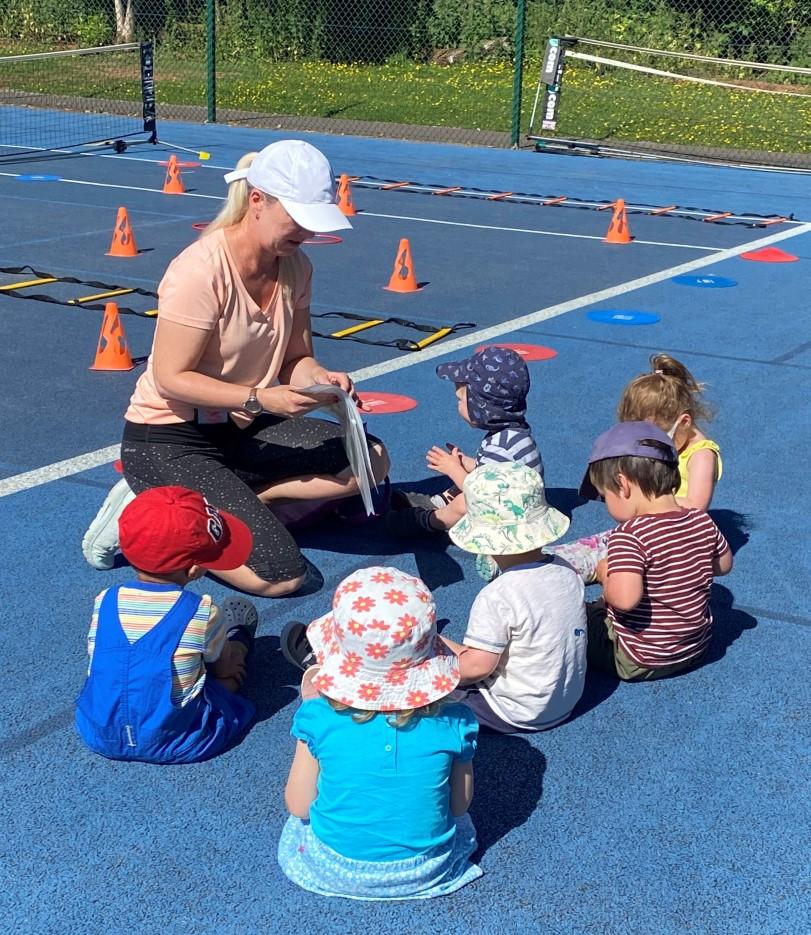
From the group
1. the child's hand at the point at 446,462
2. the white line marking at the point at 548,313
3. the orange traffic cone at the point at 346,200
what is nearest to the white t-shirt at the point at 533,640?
the child's hand at the point at 446,462

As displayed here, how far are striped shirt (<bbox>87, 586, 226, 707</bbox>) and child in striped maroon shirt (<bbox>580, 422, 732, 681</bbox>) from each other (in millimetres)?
1294

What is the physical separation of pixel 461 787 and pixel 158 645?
3.01 feet

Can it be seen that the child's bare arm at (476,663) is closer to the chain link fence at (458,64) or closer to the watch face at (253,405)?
the watch face at (253,405)

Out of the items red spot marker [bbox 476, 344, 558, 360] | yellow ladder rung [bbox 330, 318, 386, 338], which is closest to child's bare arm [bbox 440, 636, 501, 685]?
red spot marker [bbox 476, 344, 558, 360]

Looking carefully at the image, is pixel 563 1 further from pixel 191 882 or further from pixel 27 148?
pixel 191 882

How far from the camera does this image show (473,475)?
3.65m

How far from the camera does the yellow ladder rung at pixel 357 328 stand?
347 inches

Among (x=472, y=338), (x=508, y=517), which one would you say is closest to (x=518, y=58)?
(x=472, y=338)

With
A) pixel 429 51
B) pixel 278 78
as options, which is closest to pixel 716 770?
pixel 278 78

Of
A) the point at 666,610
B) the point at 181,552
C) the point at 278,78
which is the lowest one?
the point at 278,78

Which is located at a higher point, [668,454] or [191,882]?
[668,454]

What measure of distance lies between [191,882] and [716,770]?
1.57m

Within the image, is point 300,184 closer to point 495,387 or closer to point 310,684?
point 495,387

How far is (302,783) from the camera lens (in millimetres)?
3115
